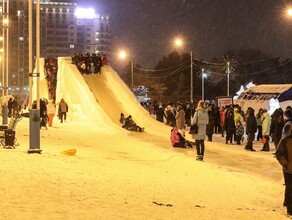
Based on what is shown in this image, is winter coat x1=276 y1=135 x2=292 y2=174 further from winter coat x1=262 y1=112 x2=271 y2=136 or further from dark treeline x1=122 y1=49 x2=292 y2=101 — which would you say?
dark treeline x1=122 y1=49 x2=292 y2=101

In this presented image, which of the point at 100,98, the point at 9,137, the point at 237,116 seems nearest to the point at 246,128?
the point at 237,116

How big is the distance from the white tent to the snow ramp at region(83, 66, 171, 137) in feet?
30.5

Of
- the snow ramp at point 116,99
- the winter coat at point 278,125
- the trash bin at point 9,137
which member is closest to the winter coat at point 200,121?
the winter coat at point 278,125

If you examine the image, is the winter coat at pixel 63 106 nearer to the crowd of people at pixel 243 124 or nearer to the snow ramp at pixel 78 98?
the snow ramp at pixel 78 98

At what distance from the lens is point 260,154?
1927 cm

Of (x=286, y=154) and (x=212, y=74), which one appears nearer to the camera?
(x=286, y=154)

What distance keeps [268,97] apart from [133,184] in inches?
1071

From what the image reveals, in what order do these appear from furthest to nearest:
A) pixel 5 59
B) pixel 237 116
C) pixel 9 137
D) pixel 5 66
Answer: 1. pixel 5 59
2. pixel 5 66
3. pixel 237 116
4. pixel 9 137

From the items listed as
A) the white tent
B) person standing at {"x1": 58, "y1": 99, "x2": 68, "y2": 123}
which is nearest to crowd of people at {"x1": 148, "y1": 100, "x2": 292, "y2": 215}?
person standing at {"x1": 58, "y1": 99, "x2": 68, "y2": 123}

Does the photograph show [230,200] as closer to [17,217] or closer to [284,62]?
[17,217]

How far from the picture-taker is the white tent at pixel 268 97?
35.2 metres

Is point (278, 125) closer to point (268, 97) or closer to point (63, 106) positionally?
point (63, 106)

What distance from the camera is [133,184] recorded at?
10633mm

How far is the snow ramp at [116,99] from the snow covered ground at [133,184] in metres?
10.2
